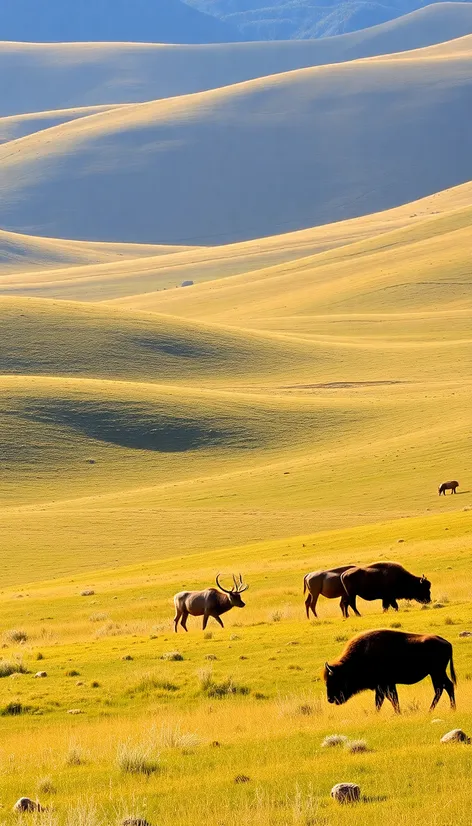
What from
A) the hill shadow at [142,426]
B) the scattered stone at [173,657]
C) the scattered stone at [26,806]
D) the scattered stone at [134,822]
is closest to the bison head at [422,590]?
the scattered stone at [173,657]

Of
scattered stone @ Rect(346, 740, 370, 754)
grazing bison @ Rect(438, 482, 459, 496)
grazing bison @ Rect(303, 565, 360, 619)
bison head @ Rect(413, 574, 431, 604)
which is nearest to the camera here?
scattered stone @ Rect(346, 740, 370, 754)

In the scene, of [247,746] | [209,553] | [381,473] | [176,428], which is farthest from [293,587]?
[176,428]

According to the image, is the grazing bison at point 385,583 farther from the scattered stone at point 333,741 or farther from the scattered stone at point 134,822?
the scattered stone at point 134,822

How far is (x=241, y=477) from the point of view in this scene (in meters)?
68.5

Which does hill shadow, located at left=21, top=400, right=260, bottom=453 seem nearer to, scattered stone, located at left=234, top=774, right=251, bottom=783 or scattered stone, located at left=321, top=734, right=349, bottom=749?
scattered stone, located at left=321, top=734, right=349, bottom=749

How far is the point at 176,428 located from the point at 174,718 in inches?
2693

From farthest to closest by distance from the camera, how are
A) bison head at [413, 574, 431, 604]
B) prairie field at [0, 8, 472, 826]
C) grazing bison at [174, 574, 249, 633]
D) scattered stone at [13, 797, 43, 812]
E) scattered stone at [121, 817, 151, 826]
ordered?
grazing bison at [174, 574, 249, 633], bison head at [413, 574, 431, 604], prairie field at [0, 8, 472, 826], scattered stone at [13, 797, 43, 812], scattered stone at [121, 817, 151, 826]

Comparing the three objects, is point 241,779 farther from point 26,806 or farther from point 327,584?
point 327,584

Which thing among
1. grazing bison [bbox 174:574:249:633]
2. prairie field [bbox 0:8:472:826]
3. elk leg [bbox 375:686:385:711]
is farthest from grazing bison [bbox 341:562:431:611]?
elk leg [bbox 375:686:385:711]

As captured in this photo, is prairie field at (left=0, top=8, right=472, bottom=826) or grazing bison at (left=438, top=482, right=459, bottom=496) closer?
prairie field at (left=0, top=8, right=472, bottom=826)

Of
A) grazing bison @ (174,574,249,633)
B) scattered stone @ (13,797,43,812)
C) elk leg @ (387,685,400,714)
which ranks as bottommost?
scattered stone @ (13,797,43,812)

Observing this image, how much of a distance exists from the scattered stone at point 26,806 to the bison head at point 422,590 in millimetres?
12555

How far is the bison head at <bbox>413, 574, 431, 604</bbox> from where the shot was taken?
2117 cm

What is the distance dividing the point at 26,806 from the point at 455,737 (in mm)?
3745
